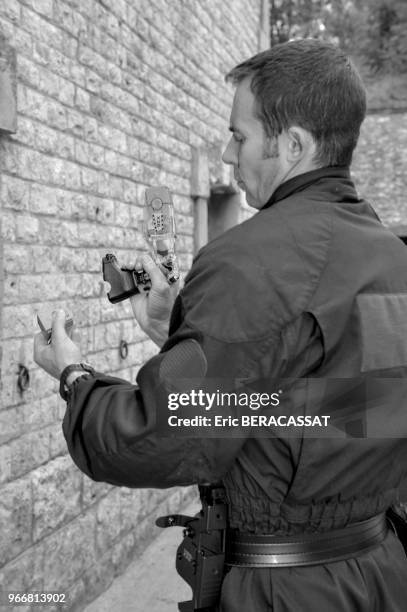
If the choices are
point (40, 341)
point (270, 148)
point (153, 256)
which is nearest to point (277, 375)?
point (270, 148)

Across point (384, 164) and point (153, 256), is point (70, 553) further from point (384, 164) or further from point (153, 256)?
point (384, 164)

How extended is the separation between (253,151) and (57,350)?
0.66 metres

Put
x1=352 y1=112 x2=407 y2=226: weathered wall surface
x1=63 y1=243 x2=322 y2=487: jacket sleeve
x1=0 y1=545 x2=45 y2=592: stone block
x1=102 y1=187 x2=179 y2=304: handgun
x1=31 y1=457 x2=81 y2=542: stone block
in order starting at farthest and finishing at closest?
x1=352 y1=112 x2=407 y2=226: weathered wall surface → x1=31 y1=457 x2=81 y2=542: stone block → x1=0 y1=545 x2=45 y2=592: stone block → x1=102 y1=187 x2=179 y2=304: handgun → x1=63 y1=243 x2=322 y2=487: jacket sleeve

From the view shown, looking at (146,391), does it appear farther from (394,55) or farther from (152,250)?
(394,55)

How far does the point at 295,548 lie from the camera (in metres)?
1.62

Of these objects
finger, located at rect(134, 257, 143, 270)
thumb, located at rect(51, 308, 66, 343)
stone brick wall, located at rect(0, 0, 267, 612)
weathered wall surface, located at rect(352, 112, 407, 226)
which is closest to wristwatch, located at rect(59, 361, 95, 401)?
thumb, located at rect(51, 308, 66, 343)

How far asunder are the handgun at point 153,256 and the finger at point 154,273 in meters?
0.02

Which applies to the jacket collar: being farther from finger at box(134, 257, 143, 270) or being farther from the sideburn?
finger at box(134, 257, 143, 270)

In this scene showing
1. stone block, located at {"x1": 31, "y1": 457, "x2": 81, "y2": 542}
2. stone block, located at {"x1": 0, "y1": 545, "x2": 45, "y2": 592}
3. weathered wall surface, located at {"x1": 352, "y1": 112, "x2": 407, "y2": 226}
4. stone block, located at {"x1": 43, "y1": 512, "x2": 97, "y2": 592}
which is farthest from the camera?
weathered wall surface, located at {"x1": 352, "y1": 112, "x2": 407, "y2": 226}

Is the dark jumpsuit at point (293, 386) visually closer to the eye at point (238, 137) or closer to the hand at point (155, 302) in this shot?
the eye at point (238, 137)

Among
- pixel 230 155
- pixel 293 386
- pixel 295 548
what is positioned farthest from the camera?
pixel 230 155

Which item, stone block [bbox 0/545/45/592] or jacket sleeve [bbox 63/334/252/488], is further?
stone block [bbox 0/545/45/592]

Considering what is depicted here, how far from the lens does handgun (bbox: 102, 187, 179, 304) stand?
2043 mm

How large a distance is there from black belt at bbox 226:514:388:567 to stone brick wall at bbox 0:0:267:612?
6.12 feet
